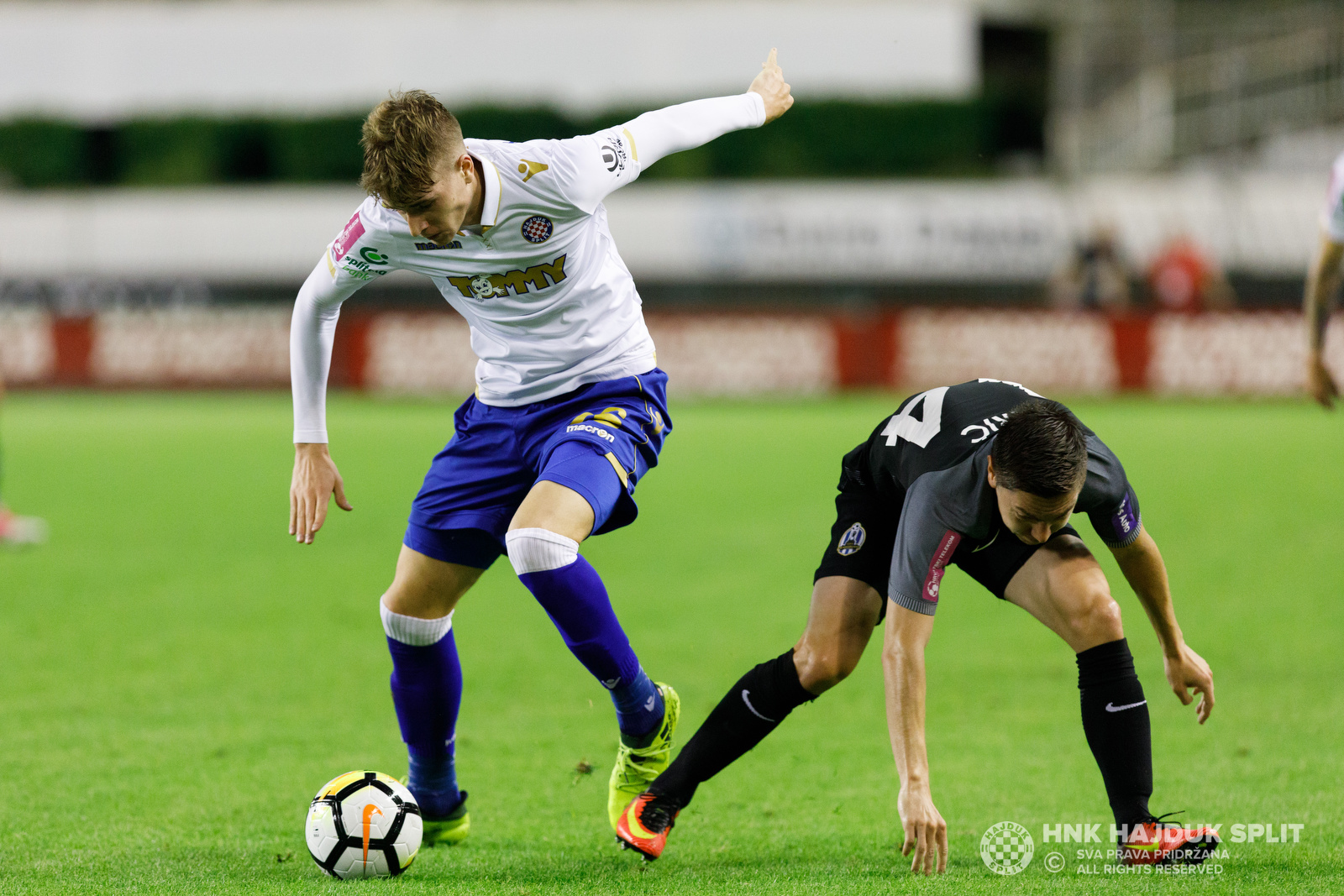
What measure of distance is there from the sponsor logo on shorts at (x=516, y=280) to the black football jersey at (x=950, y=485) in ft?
3.61

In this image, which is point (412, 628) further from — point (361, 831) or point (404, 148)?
point (404, 148)

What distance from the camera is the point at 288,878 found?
4.15 metres

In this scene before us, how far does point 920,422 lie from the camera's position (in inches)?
175

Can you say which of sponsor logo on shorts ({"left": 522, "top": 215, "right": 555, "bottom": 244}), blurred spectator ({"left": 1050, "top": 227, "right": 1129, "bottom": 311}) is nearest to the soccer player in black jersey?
sponsor logo on shorts ({"left": 522, "top": 215, "right": 555, "bottom": 244})

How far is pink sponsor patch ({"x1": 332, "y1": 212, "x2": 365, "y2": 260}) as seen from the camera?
4406mm

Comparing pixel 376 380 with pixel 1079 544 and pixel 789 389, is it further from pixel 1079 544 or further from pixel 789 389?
pixel 1079 544

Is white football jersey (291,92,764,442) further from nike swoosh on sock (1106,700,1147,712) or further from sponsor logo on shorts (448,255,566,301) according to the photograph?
nike swoosh on sock (1106,700,1147,712)

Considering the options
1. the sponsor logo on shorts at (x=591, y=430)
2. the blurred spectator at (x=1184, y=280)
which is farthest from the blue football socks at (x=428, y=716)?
the blurred spectator at (x=1184, y=280)

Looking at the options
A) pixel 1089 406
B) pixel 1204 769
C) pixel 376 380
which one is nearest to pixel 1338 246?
pixel 1204 769

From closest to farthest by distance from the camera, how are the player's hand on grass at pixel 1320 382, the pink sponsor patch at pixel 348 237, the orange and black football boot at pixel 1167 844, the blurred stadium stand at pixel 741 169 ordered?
1. the orange and black football boot at pixel 1167 844
2. the pink sponsor patch at pixel 348 237
3. the player's hand on grass at pixel 1320 382
4. the blurred stadium stand at pixel 741 169

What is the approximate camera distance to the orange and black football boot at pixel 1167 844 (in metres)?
4.06

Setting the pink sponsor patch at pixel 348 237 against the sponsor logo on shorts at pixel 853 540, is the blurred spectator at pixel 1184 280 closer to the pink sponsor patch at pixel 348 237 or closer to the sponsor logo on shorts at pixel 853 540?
the sponsor logo on shorts at pixel 853 540

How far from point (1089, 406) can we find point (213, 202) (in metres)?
16.1

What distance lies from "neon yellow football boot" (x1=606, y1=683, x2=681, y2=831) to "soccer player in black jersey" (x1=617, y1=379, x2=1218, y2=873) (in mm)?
94
